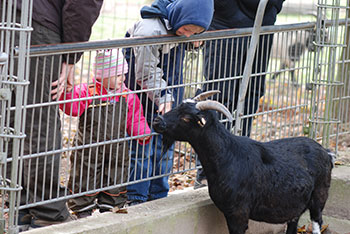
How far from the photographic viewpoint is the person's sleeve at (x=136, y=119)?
17.3 feet

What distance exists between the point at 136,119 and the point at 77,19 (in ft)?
3.48

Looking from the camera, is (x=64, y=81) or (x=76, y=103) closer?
(x=64, y=81)

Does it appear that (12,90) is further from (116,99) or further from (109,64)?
(116,99)

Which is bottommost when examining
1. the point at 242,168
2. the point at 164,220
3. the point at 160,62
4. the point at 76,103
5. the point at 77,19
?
the point at 164,220

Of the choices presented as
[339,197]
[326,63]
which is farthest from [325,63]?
[339,197]

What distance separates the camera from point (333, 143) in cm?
841

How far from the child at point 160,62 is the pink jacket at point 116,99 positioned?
0.32 ft

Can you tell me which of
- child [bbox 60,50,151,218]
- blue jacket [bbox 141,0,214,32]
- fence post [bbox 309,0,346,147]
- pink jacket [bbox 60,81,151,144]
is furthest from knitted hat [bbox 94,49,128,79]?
fence post [bbox 309,0,346,147]

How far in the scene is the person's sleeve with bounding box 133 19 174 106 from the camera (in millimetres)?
5172

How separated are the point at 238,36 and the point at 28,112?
2086 millimetres

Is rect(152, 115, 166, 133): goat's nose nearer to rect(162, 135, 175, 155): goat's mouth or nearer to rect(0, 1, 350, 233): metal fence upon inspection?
rect(162, 135, 175, 155): goat's mouth

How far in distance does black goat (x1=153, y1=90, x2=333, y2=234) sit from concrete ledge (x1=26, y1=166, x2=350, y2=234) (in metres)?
0.32

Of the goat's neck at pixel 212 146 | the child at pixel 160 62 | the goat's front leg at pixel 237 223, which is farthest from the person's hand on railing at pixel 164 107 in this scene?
the goat's front leg at pixel 237 223

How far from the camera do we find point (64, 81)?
4.64 meters
